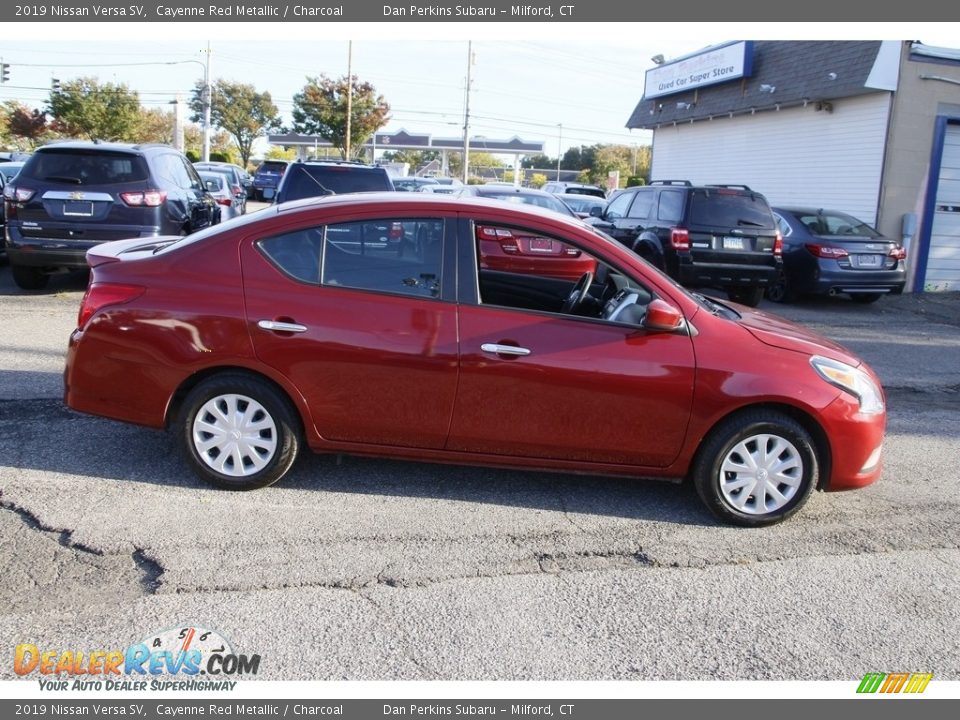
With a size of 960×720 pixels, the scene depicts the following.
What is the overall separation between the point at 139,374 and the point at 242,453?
725 millimetres

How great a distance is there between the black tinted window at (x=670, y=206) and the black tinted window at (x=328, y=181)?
4.13m

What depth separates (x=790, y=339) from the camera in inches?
187

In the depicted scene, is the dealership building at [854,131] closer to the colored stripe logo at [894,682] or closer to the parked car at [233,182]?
the parked car at [233,182]

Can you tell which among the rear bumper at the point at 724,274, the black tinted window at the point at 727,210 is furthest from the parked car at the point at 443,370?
the black tinted window at the point at 727,210

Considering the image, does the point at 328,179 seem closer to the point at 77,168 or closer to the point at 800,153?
the point at 77,168

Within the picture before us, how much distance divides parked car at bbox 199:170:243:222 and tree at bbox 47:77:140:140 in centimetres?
2911

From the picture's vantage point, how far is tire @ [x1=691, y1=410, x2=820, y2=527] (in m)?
4.54

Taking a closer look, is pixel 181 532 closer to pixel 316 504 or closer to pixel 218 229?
pixel 316 504

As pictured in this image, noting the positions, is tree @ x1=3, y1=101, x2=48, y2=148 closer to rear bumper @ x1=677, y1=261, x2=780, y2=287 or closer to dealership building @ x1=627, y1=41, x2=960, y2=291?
dealership building @ x1=627, y1=41, x2=960, y2=291

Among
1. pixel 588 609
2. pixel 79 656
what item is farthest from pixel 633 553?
pixel 79 656

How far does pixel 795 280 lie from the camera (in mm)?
13188

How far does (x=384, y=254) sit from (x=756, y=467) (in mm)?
2357

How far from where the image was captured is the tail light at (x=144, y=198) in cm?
966

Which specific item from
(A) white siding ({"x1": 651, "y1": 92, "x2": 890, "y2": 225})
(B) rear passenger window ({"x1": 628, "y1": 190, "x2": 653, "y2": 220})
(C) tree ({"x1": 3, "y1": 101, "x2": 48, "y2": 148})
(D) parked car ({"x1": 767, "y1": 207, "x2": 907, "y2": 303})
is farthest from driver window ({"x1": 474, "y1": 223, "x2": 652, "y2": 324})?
(C) tree ({"x1": 3, "y1": 101, "x2": 48, "y2": 148})
